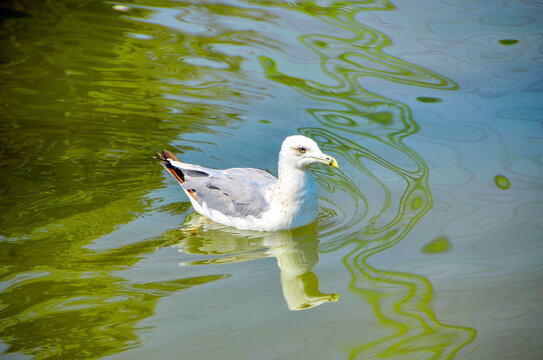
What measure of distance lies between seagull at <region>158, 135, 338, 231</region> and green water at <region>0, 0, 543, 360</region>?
0.16 m

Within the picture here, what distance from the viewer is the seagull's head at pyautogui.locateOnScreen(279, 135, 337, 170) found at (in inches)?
218

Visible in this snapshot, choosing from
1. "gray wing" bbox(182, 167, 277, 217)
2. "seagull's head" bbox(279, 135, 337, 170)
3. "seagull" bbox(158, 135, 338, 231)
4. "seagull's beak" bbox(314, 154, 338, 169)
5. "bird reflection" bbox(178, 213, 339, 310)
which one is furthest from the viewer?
"gray wing" bbox(182, 167, 277, 217)

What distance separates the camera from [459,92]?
834cm

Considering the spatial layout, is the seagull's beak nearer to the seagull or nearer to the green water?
the seagull

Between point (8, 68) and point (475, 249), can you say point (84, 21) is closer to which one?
point (8, 68)

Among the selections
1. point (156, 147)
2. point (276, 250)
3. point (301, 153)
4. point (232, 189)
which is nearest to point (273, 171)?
point (232, 189)

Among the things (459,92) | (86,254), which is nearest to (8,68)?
(86,254)

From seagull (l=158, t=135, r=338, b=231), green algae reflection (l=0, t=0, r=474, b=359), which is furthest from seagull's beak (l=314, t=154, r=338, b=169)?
Result: green algae reflection (l=0, t=0, r=474, b=359)

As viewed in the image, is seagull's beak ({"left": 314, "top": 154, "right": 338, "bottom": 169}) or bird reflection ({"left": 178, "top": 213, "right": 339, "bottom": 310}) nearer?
bird reflection ({"left": 178, "top": 213, "right": 339, "bottom": 310})

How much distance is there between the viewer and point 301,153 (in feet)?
18.4

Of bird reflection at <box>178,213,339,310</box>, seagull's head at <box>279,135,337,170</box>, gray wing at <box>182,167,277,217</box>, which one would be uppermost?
seagull's head at <box>279,135,337,170</box>

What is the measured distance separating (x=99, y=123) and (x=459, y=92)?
4.71 m

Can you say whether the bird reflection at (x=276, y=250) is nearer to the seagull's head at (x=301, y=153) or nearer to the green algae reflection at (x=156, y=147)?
the green algae reflection at (x=156, y=147)

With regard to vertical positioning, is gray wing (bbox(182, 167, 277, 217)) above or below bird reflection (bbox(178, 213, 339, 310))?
above
